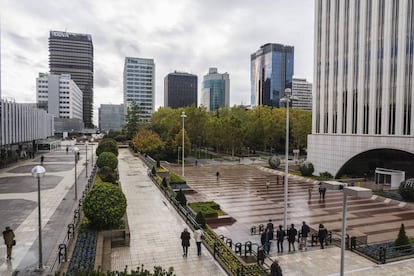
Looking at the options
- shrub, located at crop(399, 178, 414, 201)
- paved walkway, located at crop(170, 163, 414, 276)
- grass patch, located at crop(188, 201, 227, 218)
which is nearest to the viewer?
paved walkway, located at crop(170, 163, 414, 276)

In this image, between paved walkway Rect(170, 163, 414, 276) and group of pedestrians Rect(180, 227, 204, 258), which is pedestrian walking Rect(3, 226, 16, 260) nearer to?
group of pedestrians Rect(180, 227, 204, 258)

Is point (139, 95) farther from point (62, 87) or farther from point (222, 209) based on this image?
point (222, 209)

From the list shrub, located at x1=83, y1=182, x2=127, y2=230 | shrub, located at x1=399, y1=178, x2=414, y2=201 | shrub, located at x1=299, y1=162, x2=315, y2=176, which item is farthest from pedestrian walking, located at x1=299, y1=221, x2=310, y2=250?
shrub, located at x1=299, y1=162, x2=315, y2=176

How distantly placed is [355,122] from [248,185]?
1579 centimetres

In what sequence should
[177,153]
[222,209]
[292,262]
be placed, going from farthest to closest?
1. [177,153]
2. [222,209]
3. [292,262]

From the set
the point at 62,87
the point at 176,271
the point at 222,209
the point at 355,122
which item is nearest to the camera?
the point at 176,271

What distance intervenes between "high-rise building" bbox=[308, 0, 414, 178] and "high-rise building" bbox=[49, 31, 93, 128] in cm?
16508

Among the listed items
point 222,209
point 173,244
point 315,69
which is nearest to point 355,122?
point 315,69

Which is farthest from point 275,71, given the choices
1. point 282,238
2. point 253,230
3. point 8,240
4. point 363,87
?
point 8,240

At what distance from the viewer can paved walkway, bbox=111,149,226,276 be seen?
11852mm

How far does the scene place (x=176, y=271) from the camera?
1135cm

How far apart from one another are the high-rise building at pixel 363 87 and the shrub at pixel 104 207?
2881 centimetres

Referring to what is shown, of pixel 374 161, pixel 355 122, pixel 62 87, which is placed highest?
pixel 62 87

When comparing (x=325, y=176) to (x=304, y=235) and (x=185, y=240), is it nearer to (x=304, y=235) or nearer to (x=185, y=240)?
(x=304, y=235)
